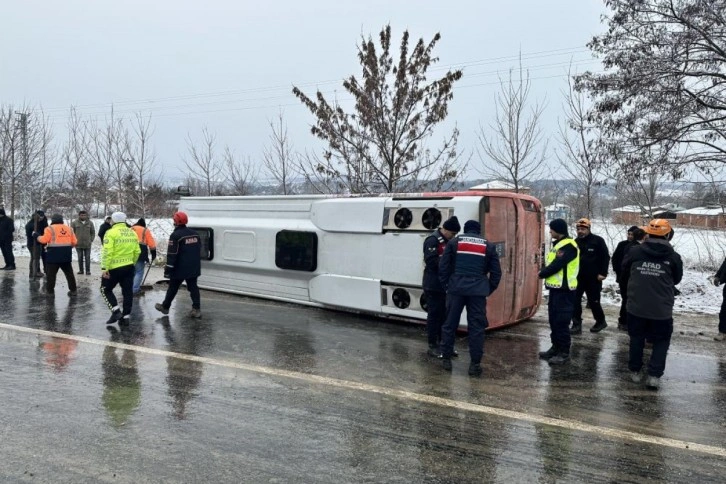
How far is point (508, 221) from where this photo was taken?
6.97m

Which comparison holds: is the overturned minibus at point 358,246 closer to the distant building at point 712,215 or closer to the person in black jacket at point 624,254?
the person in black jacket at point 624,254

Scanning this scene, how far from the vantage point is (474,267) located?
5.50 metres

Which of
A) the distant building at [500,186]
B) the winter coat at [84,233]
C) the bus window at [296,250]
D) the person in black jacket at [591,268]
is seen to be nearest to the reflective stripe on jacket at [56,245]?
the winter coat at [84,233]

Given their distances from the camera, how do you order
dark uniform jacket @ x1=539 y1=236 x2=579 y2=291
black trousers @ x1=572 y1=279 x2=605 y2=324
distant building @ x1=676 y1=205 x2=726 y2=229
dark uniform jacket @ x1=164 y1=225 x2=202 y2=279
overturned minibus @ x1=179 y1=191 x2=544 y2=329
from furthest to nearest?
distant building @ x1=676 y1=205 x2=726 y2=229
dark uniform jacket @ x1=164 y1=225 x2=202 y2=279
black trousers @ x1=572 y1=279 x2=605 y2=324
overturned minibus @ x1=179 y1=191 x2=544 y2=329
dark uniform jacket @ x1=539 y1=236 x2=579 y2=291

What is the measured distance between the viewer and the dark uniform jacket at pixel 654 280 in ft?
16.7

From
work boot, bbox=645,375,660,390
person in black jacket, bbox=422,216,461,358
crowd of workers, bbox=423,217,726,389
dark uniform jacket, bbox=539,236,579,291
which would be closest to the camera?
work boot, bbox=645,375,660,390

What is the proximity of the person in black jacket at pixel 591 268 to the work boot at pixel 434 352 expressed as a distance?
240cm

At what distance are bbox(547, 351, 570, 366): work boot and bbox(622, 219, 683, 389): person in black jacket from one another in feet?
2.19

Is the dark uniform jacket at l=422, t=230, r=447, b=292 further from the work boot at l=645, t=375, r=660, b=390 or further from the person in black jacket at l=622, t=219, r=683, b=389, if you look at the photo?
the work boot at l=645, t=375, r=660, b=390

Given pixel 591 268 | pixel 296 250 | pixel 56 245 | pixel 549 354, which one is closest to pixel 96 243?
pixel 56 245

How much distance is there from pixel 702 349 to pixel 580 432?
145 inches

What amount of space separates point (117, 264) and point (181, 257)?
0.86 metres

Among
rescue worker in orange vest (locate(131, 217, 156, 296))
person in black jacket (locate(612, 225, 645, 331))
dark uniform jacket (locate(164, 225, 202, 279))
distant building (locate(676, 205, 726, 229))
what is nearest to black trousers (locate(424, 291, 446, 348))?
person in black jacket (locate(612, 225, 645, 331))

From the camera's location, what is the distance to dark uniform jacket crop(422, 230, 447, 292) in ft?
20.1
